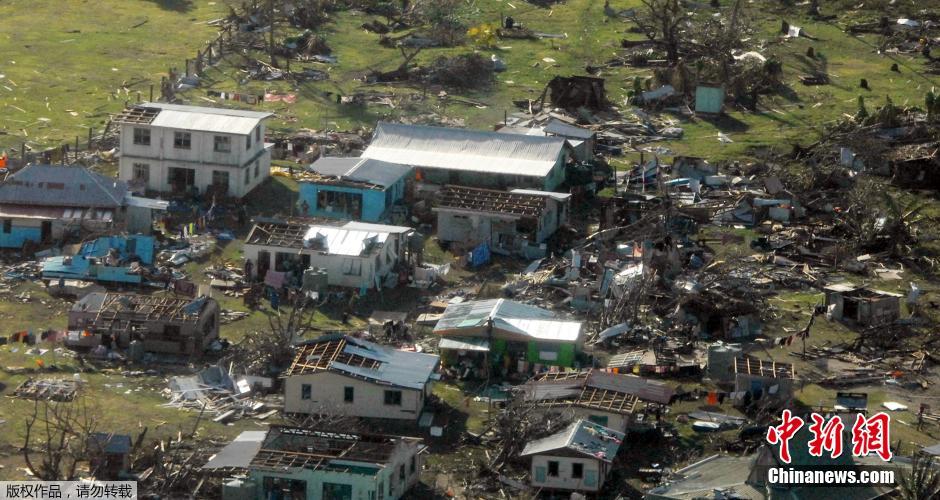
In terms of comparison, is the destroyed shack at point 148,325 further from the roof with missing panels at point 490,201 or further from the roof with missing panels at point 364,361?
the roof with missing panels at point 490,201

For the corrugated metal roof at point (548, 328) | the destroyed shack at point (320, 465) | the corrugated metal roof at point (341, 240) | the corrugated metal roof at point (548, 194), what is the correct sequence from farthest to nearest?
the corrugated metal roof at point (548, 194) → the corrugated metal roof at point (341, 240) → the corrugated metal roof at point (548, 328) → the destroyed shack at point (320, 465)

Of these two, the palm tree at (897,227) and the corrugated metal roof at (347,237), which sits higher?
the palm tree at (897,227)

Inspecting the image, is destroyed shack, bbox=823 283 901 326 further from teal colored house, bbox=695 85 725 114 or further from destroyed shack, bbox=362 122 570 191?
teal colored house, bbox=695 85 725 114

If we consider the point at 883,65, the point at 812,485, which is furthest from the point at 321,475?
the point at 883,65

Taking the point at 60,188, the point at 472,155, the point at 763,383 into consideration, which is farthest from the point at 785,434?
the point at 60,188

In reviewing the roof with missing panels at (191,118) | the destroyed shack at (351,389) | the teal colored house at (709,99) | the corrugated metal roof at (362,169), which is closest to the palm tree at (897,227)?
the teal colored house at (709,99)

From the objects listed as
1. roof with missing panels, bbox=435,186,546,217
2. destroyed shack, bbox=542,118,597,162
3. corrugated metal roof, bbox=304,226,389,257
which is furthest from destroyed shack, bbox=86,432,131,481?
destroyed shack, bbox=542,118,597,162

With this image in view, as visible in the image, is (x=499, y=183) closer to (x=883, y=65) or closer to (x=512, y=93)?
(x=512, y=93)

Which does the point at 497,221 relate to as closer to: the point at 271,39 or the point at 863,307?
the point at 863,307
